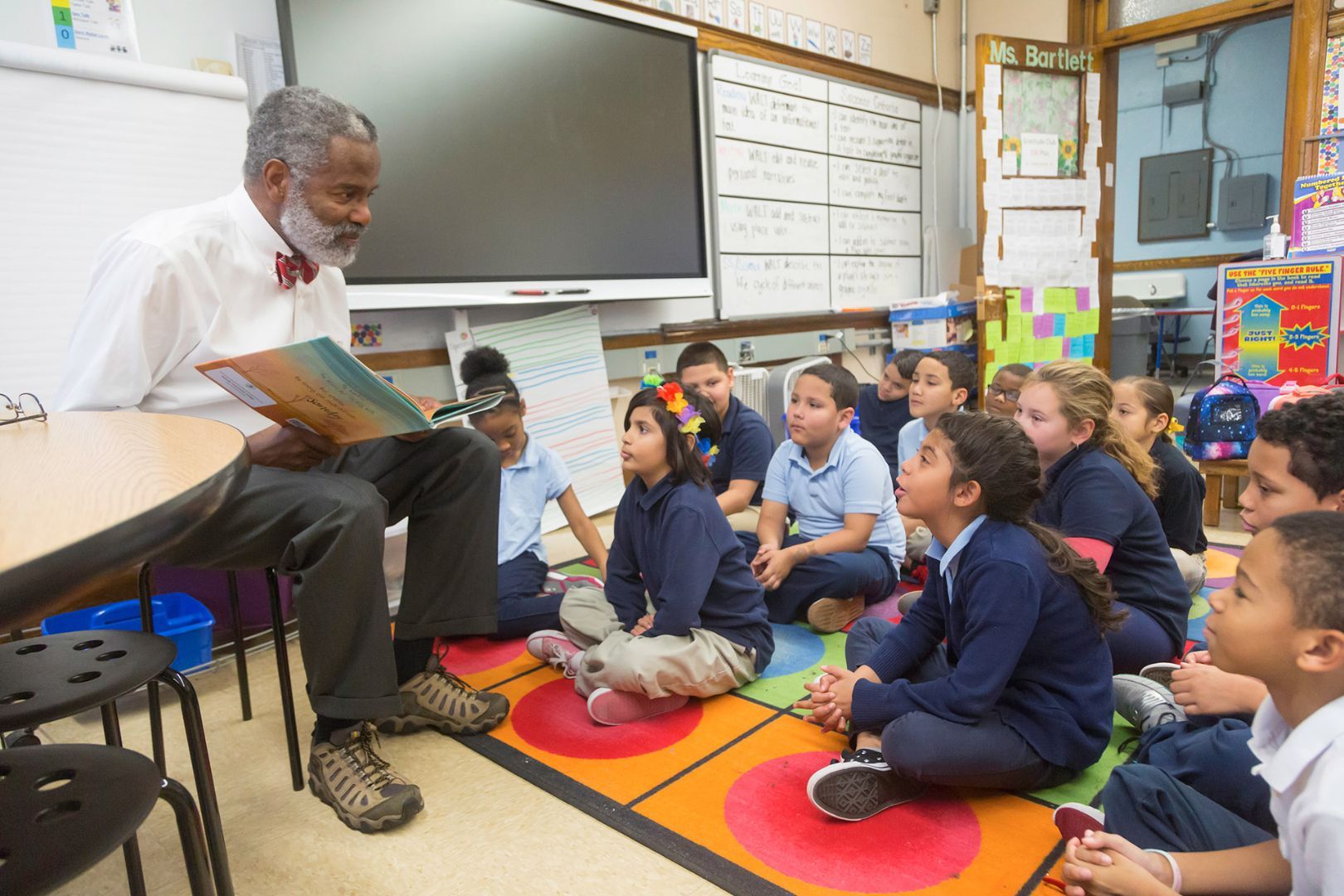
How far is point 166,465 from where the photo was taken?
24.4 inches

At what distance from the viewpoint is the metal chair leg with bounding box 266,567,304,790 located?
1.42 metres

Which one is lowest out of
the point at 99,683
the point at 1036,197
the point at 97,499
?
the point at 99,683

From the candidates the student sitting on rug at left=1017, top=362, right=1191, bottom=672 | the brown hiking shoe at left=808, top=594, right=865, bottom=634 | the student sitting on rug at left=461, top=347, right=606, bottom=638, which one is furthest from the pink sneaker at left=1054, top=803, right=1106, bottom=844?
→ the student sitting on rug at left=461, top=347, right=606, bottom=638

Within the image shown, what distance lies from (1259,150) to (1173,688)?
7.26 meters

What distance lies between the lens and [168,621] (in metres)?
1.85

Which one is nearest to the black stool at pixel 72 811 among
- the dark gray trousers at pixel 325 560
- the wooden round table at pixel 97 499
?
the wooden round table at pixel 97 499

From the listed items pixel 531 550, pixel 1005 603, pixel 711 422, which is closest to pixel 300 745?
pixel 531 550

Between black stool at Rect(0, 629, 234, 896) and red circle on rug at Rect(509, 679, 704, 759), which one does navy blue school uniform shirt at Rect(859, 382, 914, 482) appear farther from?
black stool at Rect(0, 629, 234, 896)

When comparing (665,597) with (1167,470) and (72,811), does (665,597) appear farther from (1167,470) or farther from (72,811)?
(1167,470)

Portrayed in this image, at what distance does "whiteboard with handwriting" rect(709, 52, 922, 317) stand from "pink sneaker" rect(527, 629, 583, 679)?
2.11 meters

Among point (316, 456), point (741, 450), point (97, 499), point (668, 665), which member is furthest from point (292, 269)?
point (741, 450)

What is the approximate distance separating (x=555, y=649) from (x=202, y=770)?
92 cm

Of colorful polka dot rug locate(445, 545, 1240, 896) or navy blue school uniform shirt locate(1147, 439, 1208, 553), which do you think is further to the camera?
navy blue school uniform shirt locate(1147, 439, 1208, 553)

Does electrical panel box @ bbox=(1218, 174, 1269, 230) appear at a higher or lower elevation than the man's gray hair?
higher
